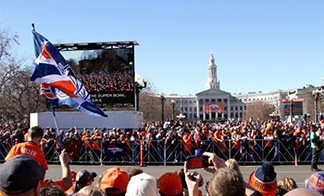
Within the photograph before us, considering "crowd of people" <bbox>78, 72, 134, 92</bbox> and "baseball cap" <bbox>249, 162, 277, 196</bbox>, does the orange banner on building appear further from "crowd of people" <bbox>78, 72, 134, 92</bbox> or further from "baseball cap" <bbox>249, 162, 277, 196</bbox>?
"baseball cap" <bbox>249, 162, 277, 196</bbox>

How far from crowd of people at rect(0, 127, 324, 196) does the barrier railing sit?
41.3 feet

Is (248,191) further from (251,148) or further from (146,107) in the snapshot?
(146,107)

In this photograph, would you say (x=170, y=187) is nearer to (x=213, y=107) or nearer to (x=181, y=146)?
(x=181, y=146)

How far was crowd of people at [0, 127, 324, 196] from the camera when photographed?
8.51 feet

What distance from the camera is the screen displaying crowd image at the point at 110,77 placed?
2720 centimetres

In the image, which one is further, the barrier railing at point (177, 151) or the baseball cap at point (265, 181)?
the barrier railing at point (177, 151)

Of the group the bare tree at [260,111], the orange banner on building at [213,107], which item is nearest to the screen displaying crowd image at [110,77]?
the bare tree at [260,111]

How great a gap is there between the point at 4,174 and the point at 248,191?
2.24 meters

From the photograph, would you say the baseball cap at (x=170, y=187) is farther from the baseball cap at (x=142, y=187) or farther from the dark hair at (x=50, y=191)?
the dark hair at (x=50, y=191)

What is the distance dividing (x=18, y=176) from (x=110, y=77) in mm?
24965

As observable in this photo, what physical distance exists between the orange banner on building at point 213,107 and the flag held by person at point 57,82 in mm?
159451

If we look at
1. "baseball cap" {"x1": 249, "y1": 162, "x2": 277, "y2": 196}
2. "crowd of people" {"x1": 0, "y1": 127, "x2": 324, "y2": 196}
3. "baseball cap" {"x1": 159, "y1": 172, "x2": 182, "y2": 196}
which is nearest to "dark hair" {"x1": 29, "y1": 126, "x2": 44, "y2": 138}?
"crowd of people" {"x1": 0, "y1": 127, "x2": 324, "y2": 196}

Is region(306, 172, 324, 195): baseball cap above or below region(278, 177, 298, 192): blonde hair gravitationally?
above

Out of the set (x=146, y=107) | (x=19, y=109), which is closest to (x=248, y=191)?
(x=19, y=109)
